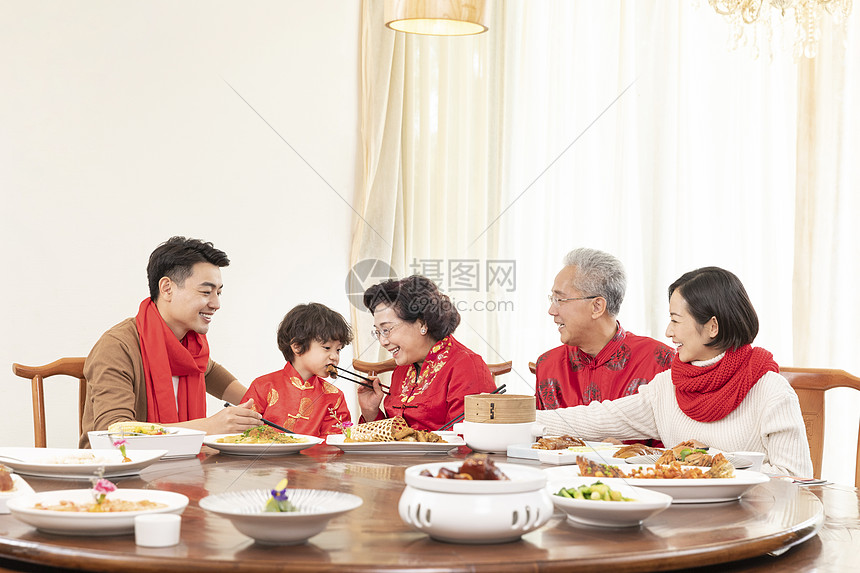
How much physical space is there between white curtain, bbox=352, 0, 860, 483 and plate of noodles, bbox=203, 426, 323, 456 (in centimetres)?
224

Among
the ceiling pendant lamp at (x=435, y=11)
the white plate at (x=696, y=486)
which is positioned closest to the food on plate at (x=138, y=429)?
the white plate at (x=696, y=486)

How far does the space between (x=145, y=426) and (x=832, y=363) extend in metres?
2.68

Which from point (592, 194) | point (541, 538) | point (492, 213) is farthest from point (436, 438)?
point (492, 213)

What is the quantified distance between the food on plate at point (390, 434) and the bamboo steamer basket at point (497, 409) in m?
0.11

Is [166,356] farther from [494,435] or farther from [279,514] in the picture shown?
[279,514]

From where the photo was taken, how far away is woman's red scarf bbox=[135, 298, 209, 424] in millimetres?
2676

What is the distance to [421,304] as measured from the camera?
296cm

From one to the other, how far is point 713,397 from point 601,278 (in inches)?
32.5

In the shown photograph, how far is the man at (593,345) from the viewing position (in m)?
2.89

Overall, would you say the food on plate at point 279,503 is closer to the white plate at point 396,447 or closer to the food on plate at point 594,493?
the food on plate at point 594,493

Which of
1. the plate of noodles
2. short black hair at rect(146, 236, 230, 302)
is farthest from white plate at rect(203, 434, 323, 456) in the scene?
short black hair at rect(146, 236, 230, 302)

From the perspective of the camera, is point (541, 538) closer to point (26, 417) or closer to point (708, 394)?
point (708, 394)

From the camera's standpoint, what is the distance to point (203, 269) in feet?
9.45

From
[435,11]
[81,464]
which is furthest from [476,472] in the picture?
[435,11]
